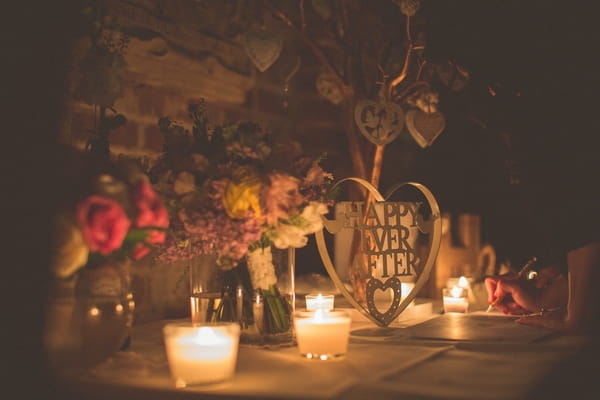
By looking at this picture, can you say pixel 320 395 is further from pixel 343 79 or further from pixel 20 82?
pixel 343 79

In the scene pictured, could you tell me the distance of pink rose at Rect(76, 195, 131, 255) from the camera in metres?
0.99

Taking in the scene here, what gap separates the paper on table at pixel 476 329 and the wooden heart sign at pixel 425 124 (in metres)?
0.54

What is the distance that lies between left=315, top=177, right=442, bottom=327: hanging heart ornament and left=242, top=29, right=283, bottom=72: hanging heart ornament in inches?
18.3

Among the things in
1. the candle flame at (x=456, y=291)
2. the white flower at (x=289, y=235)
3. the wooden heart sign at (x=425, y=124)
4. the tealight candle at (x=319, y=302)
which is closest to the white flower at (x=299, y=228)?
the white flower at (x=289, y=235)

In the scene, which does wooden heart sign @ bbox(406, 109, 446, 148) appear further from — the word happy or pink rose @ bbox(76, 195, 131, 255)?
pink rose @ bbox(76, 195, 131, 255)

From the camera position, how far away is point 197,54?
6.62 ft


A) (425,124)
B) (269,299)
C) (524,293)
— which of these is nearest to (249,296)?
(269,299)

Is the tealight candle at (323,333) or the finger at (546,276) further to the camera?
the finger at (546,276)

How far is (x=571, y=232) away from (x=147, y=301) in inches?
42.2

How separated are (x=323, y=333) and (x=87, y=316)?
15.5 inches

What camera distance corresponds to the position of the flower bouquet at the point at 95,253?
100 centimetres

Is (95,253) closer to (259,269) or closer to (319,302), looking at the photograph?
(259,269)

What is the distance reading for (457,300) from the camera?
1861mm

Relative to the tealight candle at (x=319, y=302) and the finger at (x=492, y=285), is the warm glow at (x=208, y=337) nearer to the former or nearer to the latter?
the tealight candle at (x=319, y=302)
